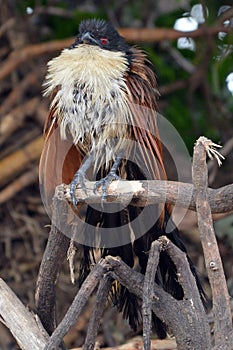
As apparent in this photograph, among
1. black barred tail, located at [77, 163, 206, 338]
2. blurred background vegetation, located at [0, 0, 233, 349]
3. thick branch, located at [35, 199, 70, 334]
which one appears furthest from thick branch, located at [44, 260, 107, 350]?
blurred background vegetation, located at [0, 0, 233, 349]

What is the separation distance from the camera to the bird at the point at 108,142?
2.09 metres

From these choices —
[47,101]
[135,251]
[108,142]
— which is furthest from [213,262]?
[47,101]

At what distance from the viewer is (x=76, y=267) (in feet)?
10.1

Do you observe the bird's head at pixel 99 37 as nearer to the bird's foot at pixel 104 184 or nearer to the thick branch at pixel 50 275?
the bird's foot at pixel 104 184

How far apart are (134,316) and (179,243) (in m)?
0.25

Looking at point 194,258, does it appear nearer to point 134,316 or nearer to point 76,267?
point 76,267

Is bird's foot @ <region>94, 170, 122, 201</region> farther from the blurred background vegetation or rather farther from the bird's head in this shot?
the blurred background vegetation

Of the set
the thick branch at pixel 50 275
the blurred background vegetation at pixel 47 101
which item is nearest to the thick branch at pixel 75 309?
the thick branch at pixel 50 275

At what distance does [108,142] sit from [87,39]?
1.09ft

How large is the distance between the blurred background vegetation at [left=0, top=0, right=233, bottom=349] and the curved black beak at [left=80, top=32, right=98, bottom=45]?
0.87m

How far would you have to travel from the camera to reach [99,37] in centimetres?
236

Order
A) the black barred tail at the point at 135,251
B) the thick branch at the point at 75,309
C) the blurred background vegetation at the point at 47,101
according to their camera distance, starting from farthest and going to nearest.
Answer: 1. the blurred background vegetation at the point at 47,101
2. the black barred tail at the point at 135,251
3. the thick branch at the point at 75,309

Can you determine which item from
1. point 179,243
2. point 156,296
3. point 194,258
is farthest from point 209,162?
point 156,296

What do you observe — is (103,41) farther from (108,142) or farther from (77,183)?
(77,183)
